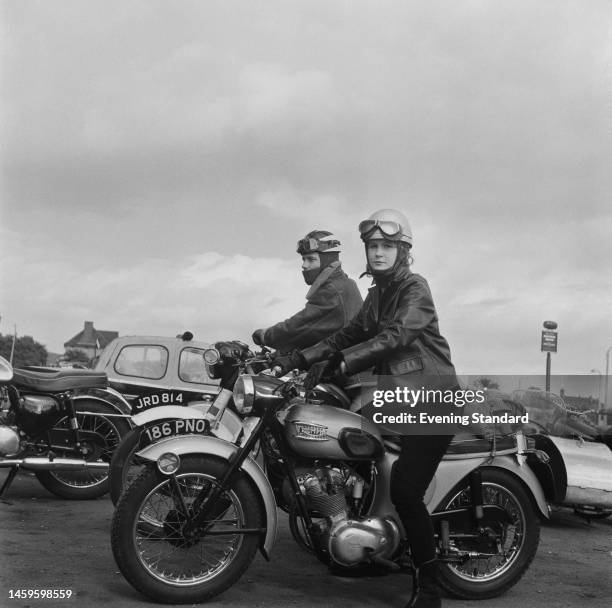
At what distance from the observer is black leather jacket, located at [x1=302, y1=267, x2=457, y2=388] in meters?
4.51

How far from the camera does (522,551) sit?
497 centimetres

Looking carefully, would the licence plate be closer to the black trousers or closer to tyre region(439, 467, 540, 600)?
the black trousers

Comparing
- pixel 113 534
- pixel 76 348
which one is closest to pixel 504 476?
pixel 113 534

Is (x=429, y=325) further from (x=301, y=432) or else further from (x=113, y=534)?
(x=113, y=534)

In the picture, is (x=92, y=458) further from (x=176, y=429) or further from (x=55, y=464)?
(x=176, y=429)

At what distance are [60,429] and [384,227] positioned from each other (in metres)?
4.36

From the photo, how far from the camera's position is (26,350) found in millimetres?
102250

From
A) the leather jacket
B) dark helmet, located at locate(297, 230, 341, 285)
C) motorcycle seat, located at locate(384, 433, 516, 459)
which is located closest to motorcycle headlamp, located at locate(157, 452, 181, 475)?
motorcycle seat, located at locate(384, 433, 516, 459)

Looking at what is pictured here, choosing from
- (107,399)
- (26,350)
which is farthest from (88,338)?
(107,399)

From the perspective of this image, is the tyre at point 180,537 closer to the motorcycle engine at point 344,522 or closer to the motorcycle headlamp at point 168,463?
the motorcycle headlamp at point 168,463

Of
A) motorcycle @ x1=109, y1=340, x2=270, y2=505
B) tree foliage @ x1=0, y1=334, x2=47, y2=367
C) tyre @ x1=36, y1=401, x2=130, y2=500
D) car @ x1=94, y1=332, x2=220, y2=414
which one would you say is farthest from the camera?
tree foliage @ x1=0, y1=334, x2=47, y2=367

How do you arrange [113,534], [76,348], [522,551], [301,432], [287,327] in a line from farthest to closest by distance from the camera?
1. [76,348]
2. [287,327]
3. [522,551]
4. [301,432]
5. [113,534]

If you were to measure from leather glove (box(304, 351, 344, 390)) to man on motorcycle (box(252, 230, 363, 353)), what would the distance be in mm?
1535

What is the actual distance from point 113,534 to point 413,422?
64.3 inches
